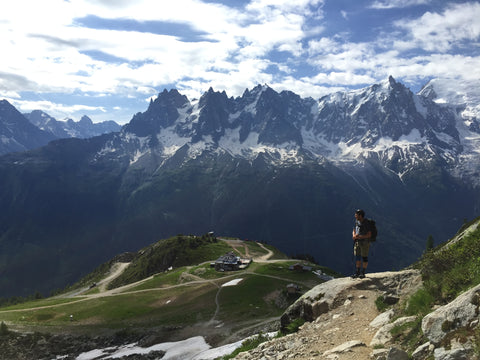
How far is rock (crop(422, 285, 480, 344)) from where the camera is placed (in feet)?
35.9

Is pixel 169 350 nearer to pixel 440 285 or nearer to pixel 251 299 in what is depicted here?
pixel 251 299

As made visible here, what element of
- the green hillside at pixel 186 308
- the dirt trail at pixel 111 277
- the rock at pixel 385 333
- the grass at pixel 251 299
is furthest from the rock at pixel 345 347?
the dirt trail at pixel 111 277

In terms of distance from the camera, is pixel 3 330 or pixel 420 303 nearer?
pixel 420 303

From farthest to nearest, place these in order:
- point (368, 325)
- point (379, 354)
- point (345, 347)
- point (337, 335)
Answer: point (368, 325) → point (337, 335) → point (345, 347) → point (379, 354)

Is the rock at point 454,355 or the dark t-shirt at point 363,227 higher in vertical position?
the dark t-shirt at point 363,227

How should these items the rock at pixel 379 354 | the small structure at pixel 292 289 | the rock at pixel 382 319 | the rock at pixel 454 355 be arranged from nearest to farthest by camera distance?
the rock at pixel 454 355 → the rock at pixel 379 354 → the rock at pixel 382 319 → the small structure at pixel 292 289

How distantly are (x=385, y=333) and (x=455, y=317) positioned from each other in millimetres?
4151

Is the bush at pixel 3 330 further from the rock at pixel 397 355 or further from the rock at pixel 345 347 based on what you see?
the rock at pixel 397 355

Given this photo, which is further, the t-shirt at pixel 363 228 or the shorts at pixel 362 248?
the shorts at pixel 362 248

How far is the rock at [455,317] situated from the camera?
1095cm

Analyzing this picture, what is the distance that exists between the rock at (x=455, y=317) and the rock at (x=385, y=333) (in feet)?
8.66

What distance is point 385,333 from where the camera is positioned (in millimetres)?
14742

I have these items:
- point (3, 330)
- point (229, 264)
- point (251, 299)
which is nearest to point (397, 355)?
point (251, 299)

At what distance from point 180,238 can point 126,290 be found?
263ft
